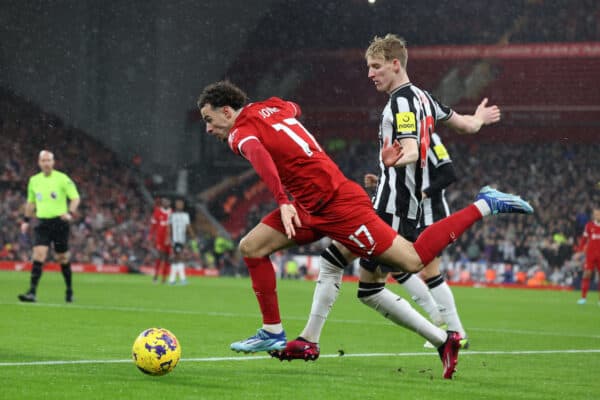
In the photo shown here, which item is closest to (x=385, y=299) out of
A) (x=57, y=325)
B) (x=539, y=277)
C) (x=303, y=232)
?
(x=303, y=232)

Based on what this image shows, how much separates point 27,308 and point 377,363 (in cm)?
647

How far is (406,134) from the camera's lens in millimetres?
7160

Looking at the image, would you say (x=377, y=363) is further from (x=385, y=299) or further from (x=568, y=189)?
(x=568, y=189)

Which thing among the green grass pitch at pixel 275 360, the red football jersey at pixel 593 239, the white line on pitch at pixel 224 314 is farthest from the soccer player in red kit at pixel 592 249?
the white line on pitch at pixel 224 314

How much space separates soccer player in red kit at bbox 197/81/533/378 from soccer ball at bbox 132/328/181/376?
1.66 feet

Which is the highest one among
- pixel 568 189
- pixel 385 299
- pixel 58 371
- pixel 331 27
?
pixel 331 27

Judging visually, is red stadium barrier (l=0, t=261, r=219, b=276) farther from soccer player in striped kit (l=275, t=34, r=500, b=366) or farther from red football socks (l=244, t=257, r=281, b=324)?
red football socks (l=244, t=257, r=281, b=324)

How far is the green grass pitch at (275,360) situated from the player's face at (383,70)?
6.81ft

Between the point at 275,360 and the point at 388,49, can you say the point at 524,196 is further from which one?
the point at 388,49

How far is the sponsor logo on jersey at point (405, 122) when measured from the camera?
23.6 feet

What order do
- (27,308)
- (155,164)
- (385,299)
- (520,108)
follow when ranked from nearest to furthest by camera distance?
(385,299) < (27,308) < (520,108) < (155,164)

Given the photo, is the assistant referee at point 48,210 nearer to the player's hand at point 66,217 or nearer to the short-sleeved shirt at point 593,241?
the player's hand at point 66,217

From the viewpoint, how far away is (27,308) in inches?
507

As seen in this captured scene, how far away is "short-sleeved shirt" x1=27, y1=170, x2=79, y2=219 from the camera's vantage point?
1438cm
